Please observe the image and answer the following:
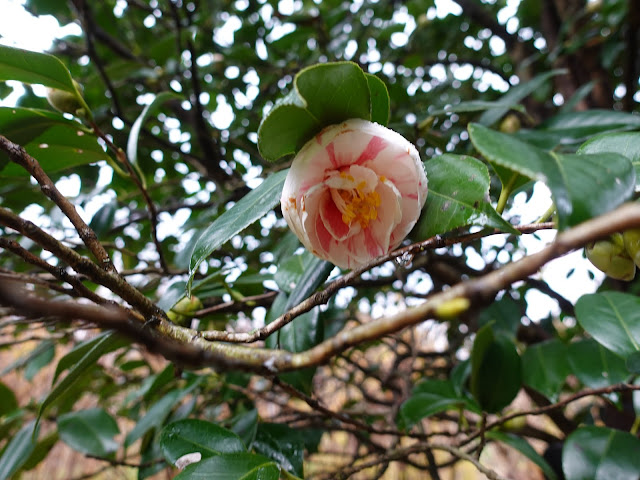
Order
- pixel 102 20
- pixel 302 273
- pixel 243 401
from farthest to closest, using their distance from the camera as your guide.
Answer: pixel 102 20 → pixel 243 401 → pixel 302 273

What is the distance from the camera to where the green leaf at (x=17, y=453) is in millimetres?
798

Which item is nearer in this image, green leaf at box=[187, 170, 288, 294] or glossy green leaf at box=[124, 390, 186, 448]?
green leaf at box=[187, 170, 288, 294]

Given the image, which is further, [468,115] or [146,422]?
[468,115]

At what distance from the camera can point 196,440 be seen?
1.82 feet

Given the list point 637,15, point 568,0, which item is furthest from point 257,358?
point 568,0

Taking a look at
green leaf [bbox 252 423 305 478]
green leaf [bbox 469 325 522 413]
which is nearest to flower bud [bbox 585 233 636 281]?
green leaf [bbox 469 325 522 413]

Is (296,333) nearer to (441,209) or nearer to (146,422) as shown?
(441,209)

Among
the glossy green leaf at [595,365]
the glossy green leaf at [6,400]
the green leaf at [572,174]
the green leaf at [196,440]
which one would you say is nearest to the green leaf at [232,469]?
the green leaf at [196,440]

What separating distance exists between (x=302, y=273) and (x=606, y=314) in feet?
1.51

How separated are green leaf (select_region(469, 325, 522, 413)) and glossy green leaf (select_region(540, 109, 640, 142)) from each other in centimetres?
38

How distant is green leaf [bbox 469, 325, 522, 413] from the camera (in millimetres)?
769

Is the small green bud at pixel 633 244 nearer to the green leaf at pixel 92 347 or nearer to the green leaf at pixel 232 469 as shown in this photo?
the green leaf at pixel 232 469

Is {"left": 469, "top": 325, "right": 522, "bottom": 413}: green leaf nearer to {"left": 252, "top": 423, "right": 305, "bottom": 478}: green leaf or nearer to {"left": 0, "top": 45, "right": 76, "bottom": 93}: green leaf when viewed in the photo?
{"left": 252, "top": 423, "right": 305, "bottom": 478}: green leaf

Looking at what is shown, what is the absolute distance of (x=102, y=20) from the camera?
1.42 metres
